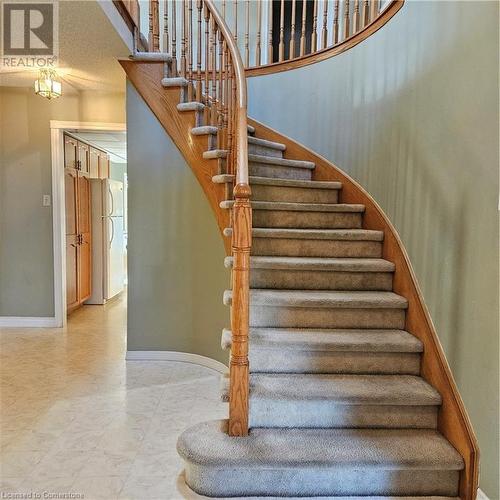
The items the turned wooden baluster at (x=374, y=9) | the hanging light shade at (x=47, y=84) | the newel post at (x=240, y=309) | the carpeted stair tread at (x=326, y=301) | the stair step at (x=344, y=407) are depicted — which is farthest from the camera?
the hanging light shade at (x=47, y=84)

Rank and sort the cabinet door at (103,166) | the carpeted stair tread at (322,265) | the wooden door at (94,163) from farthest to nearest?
the cabinet door at (103,166)
the wooden door at (94,163)
the carpeted stair tread at (322,265)

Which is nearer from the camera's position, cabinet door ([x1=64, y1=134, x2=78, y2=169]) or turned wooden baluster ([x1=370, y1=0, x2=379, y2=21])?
turned wooden baluster ([x1=370, y1=0, x2=379, y2=21])

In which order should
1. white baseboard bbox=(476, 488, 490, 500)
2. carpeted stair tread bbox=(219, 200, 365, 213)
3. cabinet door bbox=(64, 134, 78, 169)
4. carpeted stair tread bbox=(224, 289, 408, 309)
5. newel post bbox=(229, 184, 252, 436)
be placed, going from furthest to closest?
cabinet door bbox=(64, 134, 78, 169) → carpeted stair tread bbox=(219, 200, 365, 213) → carpeted stair tread bbox=(224, 289, 408, 309) → newel post bbox=(229, 184, 252, 436) → white baseboard bbox=(476, 488, 490, 500)

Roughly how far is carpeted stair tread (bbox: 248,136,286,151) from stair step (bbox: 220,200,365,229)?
69 centimetres

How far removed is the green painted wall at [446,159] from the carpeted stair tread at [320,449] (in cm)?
23

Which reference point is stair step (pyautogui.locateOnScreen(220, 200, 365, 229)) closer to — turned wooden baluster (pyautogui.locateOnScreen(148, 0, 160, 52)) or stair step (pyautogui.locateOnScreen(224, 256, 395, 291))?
stair step (pyautogui.locateOnScreen(224, 256, 395, 291))

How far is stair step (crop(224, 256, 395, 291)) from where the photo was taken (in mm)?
A: 2275

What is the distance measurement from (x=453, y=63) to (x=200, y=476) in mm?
2172

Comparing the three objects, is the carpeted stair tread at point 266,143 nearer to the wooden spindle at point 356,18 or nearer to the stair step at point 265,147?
the stair step at point 265,147

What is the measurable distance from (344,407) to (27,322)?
3521 millimetres

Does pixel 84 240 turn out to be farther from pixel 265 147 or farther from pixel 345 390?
pixel 345 390

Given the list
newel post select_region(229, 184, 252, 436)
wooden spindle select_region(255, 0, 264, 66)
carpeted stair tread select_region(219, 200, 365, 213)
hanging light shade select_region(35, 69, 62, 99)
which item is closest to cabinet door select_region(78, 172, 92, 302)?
hanging light shade select_region(35, 69, 62, 99)

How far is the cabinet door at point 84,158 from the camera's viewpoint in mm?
4559

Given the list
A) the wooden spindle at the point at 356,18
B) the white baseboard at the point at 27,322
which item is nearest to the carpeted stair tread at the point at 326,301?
Answer: the wooden spindle at the point at 356,18
